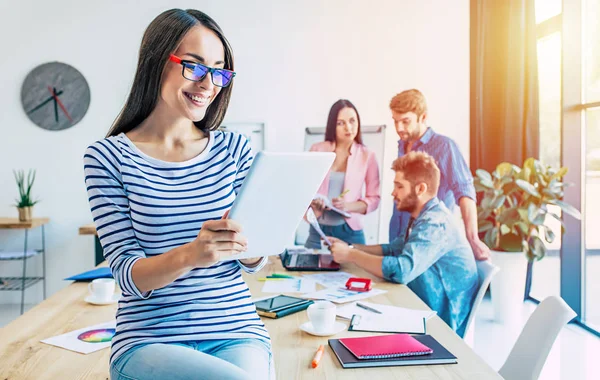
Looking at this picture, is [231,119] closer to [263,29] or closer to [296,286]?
[263,29]

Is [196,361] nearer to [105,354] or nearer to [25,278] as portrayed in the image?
[105,354]

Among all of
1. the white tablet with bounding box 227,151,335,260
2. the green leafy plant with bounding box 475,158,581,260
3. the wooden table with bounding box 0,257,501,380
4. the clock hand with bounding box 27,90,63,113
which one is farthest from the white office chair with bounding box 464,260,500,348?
the clock hand with bounding box 27,90,63,113

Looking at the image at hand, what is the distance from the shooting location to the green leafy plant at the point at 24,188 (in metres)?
4.40

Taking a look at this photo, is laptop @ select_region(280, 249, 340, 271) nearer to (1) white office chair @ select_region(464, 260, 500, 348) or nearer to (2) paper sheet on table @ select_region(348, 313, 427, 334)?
(1) white office chair @ select_region(464, 260, 500, 348)

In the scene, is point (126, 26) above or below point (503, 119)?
above

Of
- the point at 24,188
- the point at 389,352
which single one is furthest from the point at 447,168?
the point at 24,188

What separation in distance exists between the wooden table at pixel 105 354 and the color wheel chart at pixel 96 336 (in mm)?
74

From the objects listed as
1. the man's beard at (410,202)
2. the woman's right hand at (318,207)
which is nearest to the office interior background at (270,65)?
the woman's right hand at (318,207)

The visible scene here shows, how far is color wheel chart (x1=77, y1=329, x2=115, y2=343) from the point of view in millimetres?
1471

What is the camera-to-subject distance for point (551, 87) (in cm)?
444

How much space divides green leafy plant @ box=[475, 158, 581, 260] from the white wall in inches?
29.7

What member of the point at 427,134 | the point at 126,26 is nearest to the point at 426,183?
the point at 427,134

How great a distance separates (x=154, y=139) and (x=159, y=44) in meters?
0.22

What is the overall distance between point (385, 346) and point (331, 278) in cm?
87
